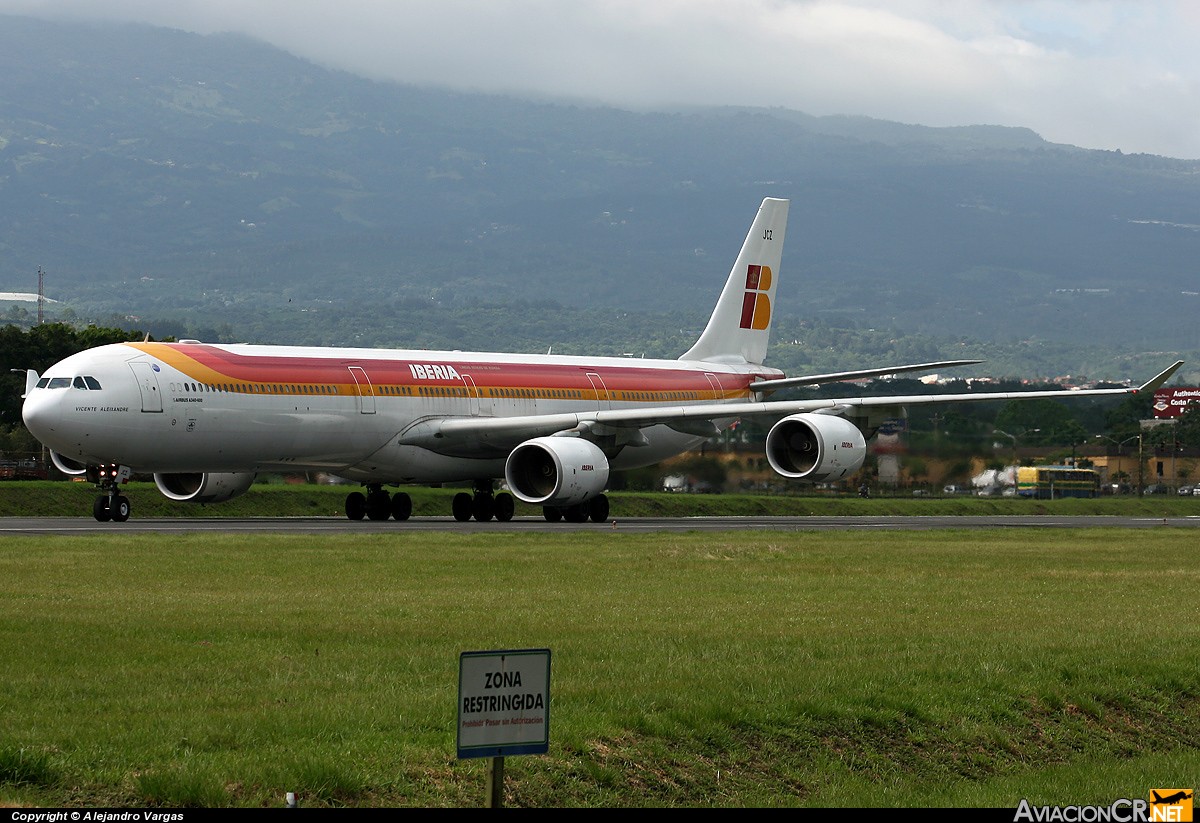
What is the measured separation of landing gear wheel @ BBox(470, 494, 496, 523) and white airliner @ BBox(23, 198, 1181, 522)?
0.04 meters

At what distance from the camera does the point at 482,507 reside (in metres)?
44.6

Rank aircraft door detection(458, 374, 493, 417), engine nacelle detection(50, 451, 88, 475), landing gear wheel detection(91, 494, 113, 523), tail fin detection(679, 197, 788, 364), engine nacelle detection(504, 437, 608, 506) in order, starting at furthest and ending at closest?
tail fin detection(679, 197, 788, 364) → aircraft door detection(458, 374, 493, 417) → engine nacelle detection(50, 451, 88, 475) → engine nacelle detection(504, 437, 608, 506) → landing gear wheel detection(91, 494, 113, 523)

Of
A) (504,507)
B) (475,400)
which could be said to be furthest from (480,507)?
(475,400)

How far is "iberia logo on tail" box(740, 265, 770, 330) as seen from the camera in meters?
53.9

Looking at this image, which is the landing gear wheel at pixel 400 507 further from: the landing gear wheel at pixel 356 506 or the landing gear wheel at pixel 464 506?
the landing gear wheel at pixel 464 506

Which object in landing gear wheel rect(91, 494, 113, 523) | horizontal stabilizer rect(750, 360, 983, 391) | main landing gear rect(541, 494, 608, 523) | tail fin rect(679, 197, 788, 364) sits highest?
tail fin rect(679, 197, 788, 364)

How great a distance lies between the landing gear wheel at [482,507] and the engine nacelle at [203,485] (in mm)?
5759

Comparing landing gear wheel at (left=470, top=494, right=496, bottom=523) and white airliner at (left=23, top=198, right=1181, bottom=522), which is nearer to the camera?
white airliner at (left=23, top=198, right=1181, bottom=522)

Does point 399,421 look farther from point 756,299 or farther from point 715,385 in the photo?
point 756,299

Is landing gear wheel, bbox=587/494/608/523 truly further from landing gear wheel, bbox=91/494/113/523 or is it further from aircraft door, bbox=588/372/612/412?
landing gear wheel, bbox=91/494/113/523

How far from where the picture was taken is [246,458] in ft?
128

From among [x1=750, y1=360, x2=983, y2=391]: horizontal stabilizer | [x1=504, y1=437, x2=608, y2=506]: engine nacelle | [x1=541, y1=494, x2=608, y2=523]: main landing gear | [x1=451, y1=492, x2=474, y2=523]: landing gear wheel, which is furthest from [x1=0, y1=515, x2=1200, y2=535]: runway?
[x1=750, y1=360, x2=983, y2=391]: horizontal stabilizer

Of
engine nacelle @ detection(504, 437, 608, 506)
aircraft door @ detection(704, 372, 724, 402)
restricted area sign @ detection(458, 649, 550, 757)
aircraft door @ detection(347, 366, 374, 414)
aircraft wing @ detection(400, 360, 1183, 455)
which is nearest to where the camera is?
restricted area sign @ detection(458, 649, 550, 757)

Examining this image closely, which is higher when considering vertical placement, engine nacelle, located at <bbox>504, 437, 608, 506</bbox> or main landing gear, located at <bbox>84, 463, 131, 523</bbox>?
engine nacelle, located at <bbox>504, 437, 608, 506</bbox>
